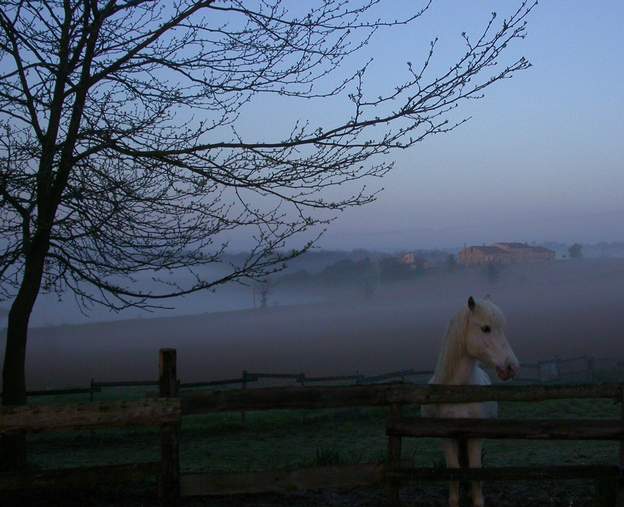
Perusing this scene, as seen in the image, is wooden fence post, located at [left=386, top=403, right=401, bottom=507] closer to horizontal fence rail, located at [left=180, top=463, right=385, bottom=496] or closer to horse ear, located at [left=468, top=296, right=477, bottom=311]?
horizontal fence rail, located at [left=180, top=463, right=385, bottom=496]

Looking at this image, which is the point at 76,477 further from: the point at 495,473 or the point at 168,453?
the point at 495,473

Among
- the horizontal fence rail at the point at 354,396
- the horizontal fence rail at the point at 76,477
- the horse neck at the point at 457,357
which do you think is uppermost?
the horse neck at the point at 457,357

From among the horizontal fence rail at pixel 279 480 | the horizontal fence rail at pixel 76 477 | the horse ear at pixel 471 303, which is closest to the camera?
the horizontal fence rail at pixel 76 477

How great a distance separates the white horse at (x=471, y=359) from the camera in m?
5.98

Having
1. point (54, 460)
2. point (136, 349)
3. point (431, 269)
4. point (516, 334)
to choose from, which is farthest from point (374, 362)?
point (431, 269)

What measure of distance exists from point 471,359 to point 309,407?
1742 millimetres

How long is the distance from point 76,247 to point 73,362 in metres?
53.3

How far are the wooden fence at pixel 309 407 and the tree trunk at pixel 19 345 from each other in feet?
10.3

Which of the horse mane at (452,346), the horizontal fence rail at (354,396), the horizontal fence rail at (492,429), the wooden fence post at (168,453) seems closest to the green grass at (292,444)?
the horse mane at (452,346)

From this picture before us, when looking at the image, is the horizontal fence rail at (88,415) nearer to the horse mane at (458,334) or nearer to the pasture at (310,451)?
the pasture at (310,451)

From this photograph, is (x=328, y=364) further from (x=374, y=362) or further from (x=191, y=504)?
(x=191, y=504)

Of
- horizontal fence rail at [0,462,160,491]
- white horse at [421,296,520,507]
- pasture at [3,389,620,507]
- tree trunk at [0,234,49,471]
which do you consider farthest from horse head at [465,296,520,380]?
tree trunk at [0,234,49,471]

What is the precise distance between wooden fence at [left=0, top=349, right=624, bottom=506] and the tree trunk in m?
3.13

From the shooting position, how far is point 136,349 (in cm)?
7162
